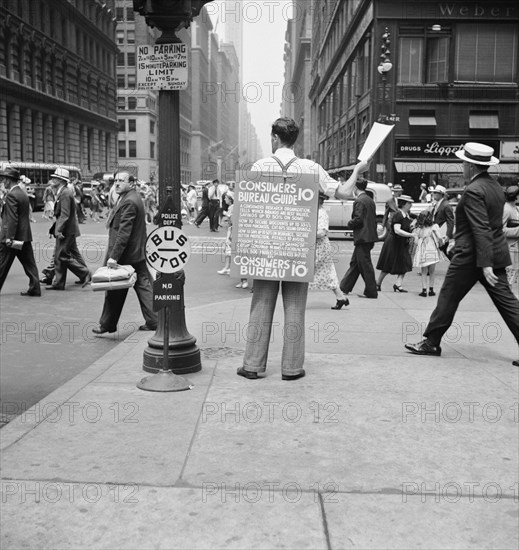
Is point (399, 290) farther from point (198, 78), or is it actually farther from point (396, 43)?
point (198, 78)

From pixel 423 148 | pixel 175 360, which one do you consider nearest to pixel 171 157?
pixel 175 360

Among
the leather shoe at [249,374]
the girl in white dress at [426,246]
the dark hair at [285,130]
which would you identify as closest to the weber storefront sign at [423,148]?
the girl in white dress at [426,246]

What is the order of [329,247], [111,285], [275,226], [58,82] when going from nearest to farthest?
[275,226], [111,285], [329,247], [58,82]

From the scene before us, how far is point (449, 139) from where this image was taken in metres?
38.9

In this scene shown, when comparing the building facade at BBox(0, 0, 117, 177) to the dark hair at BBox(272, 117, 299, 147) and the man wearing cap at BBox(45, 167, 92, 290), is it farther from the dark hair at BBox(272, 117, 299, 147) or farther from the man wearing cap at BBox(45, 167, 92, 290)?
the dark hair at BBox(272, 117, 299, 147)

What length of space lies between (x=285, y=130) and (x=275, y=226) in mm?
780

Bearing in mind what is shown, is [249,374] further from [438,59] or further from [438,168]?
[438,59]

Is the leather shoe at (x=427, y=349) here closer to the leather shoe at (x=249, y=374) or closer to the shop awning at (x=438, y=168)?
the leather shoe at (x=249, y=374)

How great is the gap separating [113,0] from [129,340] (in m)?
84.6

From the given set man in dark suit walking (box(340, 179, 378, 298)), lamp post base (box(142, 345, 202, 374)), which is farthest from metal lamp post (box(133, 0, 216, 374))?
man in dark suit walking (box(340, 179, 378, 298))

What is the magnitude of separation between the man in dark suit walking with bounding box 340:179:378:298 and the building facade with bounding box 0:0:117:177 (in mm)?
47223

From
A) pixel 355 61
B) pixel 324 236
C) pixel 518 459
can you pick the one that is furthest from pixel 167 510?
pixel 355 61

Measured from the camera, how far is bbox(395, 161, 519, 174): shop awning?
127 feet

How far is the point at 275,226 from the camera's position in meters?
6.13
